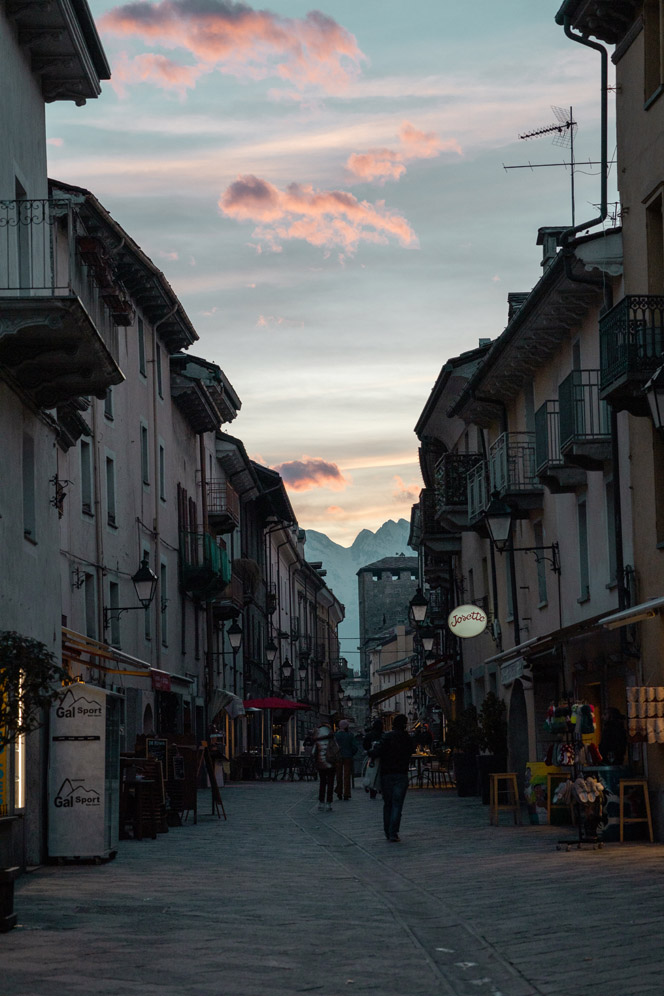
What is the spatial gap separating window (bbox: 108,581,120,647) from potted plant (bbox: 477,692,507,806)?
7811mm

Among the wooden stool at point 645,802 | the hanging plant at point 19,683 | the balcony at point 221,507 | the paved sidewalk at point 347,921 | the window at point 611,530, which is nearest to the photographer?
the paved sidewalk at point 347,921

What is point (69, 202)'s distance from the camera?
1702 cm

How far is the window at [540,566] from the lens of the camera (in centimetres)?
2888

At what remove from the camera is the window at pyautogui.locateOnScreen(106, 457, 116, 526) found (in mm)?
32219

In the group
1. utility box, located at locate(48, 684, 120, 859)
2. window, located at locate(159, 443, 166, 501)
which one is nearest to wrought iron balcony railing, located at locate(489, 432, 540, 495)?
window, located at locate(159, 443, 166, 501)

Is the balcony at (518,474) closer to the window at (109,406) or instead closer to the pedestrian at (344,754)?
the pedestrian at (344,754)

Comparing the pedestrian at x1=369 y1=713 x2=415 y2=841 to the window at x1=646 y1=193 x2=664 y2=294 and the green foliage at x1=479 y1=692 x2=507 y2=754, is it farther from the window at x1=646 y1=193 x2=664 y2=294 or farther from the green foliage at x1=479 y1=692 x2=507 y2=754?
the green foliage at x1=479 y1=692 x2=507 y2=754

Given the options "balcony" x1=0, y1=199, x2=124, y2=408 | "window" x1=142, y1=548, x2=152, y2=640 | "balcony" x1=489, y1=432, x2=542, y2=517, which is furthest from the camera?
"window" x1=142, y1=548, x2=152, y2=640

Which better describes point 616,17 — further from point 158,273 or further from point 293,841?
point 158,273

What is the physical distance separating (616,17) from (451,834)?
11.2 m

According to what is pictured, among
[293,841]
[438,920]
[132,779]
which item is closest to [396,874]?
[438,920]

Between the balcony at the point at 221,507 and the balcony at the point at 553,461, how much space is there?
22239 mm

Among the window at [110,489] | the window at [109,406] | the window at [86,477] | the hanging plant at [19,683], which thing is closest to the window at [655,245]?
the hanging plant at [19,683]

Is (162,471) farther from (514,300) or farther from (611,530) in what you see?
(611,530)
